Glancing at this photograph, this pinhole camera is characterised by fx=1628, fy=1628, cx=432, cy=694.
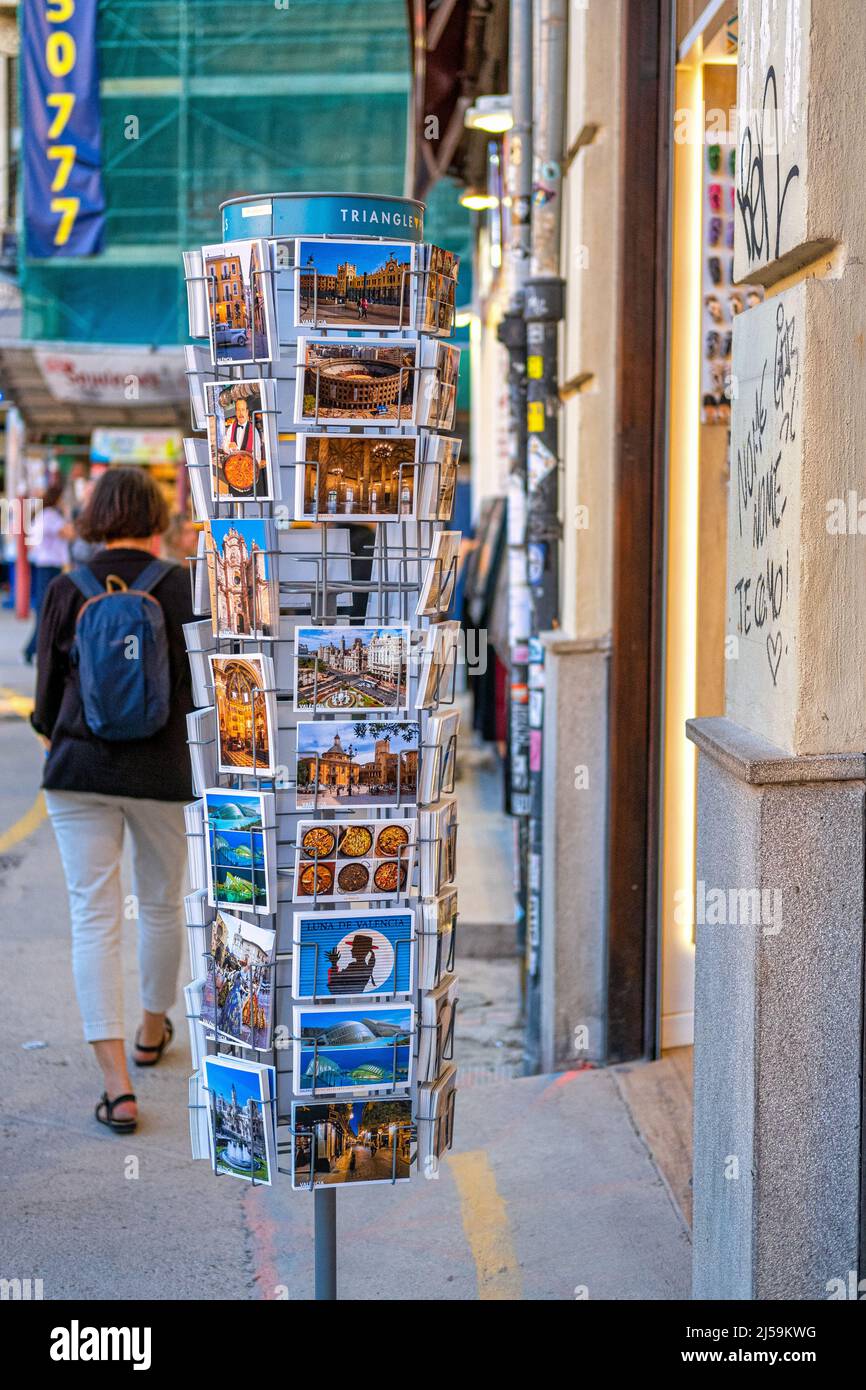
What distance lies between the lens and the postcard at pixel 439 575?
3.22 m

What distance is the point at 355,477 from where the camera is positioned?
3121 millimetres

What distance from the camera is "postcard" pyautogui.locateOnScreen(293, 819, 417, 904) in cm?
316

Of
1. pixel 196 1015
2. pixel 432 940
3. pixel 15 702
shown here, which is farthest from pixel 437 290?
pixel 15 702

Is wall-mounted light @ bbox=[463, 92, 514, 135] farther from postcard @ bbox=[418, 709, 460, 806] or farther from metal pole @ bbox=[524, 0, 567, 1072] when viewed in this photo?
postcard @ bbox=[418, 709, 460, 806]

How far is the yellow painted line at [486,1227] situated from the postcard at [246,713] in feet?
4.75

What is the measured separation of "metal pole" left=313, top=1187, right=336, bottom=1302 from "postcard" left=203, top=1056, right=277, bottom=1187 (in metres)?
0.13

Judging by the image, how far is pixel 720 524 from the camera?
17.3 ft

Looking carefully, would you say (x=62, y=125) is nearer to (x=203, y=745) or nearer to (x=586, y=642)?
(x=586, y=642)

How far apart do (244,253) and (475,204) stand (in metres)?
9.11

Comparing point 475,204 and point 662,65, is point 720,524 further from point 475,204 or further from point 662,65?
point 475,204

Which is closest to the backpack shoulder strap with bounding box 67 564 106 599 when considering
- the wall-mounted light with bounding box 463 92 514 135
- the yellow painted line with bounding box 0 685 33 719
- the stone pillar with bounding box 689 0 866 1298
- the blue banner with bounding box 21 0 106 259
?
the stone pillar with bounding box 689 0 866 1298

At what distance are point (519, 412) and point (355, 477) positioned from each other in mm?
3464

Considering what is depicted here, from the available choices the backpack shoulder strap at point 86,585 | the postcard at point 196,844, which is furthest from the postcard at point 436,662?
the backpack shoulder strap at point 86,585
